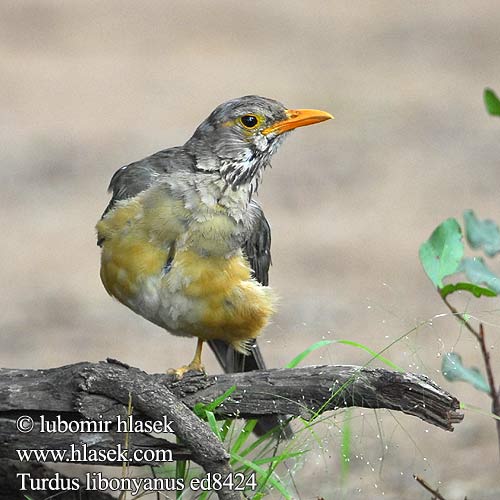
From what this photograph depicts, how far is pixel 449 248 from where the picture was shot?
4.53 metres

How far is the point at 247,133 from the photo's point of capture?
557 cm

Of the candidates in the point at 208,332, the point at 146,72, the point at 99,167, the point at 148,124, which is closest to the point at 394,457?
the point at 208,332

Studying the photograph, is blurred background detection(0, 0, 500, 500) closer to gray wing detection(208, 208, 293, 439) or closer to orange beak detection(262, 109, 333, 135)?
gray wing detection(208, 208, 293, 439)

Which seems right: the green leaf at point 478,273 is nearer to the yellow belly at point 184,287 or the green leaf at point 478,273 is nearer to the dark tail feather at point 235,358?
the yellow belly at point 184,287

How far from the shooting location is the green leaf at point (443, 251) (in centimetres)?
450

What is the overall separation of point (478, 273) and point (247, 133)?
1519 millimetres

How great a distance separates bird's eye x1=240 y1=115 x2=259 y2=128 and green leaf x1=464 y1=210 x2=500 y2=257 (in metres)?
1.29

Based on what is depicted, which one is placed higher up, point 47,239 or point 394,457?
point 47,239

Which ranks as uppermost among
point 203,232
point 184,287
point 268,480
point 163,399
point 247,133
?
point 247,133

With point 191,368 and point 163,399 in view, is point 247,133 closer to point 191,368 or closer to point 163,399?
point 191,368

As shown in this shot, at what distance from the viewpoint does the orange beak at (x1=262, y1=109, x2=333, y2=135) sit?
5.55 meters

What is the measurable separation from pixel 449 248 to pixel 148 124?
30.8 feet

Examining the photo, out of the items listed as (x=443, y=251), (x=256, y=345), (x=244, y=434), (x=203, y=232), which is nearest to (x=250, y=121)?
(x=203, y=232)

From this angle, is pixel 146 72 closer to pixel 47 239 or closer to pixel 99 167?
pixel 99 167
